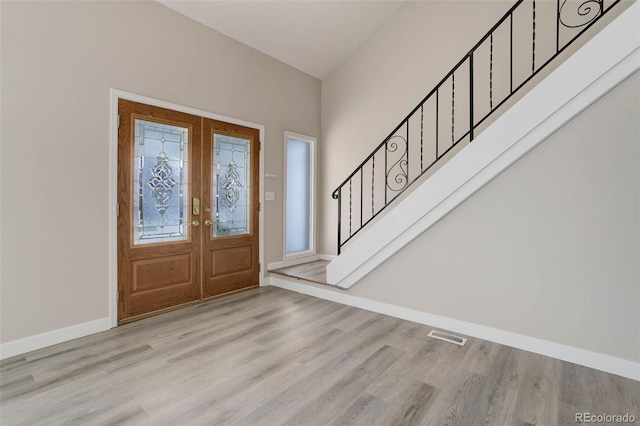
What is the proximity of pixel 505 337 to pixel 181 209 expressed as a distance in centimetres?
368

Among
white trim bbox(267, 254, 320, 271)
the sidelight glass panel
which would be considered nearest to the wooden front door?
white trim bbox(267, 254, 320, 271)

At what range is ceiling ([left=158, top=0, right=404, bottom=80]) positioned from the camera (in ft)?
12.3

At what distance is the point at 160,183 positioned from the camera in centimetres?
349

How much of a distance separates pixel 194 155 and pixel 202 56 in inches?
49.5

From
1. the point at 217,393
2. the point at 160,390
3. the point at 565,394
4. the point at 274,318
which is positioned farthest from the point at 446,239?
the point at 160,390

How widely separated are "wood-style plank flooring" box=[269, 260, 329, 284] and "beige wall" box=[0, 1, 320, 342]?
2.25 m

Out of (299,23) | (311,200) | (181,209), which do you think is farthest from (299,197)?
(299,23)

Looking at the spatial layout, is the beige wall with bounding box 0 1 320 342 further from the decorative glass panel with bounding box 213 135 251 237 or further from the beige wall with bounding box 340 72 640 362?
the beige wall with bounding box 340 72 640 362

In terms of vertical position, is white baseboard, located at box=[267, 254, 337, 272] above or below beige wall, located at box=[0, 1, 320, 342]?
below

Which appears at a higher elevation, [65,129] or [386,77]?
[386,77]

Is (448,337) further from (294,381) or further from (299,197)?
(299,197)

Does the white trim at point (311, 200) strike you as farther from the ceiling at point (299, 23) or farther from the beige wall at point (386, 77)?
the ceiling at point (299, 23)

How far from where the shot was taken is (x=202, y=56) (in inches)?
151

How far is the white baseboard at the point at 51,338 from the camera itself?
2553 mm
